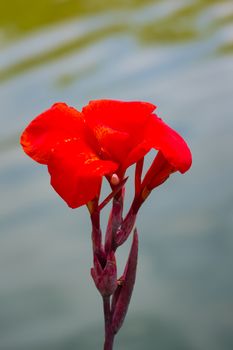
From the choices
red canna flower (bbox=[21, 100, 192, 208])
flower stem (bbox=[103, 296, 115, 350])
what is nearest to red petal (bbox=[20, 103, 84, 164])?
red canna flower (bbox=[21, 100, 192, 208])

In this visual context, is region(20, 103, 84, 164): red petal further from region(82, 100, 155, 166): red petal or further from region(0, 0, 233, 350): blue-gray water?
region(0, 0, 233, 350): blue-gray water

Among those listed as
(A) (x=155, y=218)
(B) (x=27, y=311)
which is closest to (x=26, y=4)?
(A) (x=155, y=218)

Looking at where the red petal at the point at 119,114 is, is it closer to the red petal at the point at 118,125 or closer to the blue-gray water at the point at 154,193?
the red petal at the point at 118,125

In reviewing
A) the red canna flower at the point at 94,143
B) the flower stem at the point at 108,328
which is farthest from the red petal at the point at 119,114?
the flower stem at the point at 108,328

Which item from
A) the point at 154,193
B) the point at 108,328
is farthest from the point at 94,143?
the point at 154,193

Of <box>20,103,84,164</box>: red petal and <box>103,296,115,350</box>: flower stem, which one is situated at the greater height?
<box>20,103,84,164</box>: red petal

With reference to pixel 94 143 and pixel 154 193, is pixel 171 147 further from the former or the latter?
pixel 154 193

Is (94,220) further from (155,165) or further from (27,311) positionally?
(27,311)

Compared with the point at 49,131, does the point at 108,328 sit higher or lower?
lower
